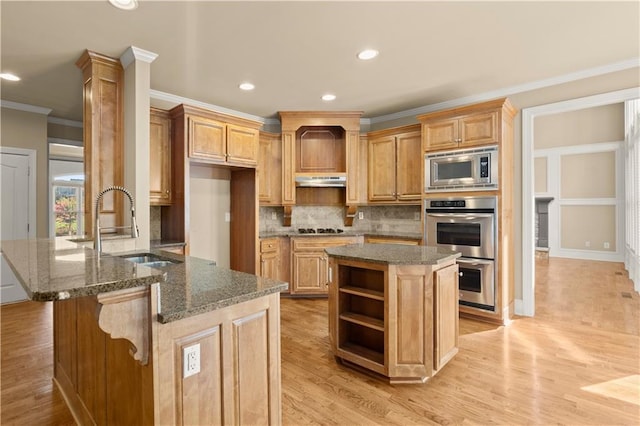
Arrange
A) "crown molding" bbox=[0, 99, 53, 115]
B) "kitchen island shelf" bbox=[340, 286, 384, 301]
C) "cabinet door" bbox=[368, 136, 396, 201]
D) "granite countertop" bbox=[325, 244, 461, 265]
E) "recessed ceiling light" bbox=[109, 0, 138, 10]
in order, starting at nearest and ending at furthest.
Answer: "recessed ceiling light" bbox=[109, 0, 138, 10] → "granite countertop" bbox=[325, 244, 461, 265] → "kitchen island shelf" bbox=[340, 286, 384, 301] → "crown molding" bbox=[0, 99, 53, 115] → "cabinet door" bbox=[368, 136, 396, 201]

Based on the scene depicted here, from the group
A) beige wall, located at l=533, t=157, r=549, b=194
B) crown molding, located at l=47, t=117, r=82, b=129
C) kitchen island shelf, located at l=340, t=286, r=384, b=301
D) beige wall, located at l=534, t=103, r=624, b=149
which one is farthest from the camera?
beige wall, located at l=533, t=157, r=549, b=194

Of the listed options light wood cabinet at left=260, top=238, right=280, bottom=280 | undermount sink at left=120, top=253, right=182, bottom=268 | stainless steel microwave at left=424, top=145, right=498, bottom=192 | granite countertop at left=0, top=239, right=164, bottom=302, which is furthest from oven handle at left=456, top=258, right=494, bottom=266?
granite countertop at left=0, top=239, right=164, bottom=302

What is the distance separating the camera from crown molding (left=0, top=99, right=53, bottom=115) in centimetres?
427

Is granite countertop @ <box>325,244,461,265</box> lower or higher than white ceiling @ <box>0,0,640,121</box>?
lower

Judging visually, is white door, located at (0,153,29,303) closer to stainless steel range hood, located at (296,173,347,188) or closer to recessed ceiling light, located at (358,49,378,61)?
stainless steel range hood, located at (296,173,347,188)

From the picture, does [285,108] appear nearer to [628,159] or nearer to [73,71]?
[73,71]

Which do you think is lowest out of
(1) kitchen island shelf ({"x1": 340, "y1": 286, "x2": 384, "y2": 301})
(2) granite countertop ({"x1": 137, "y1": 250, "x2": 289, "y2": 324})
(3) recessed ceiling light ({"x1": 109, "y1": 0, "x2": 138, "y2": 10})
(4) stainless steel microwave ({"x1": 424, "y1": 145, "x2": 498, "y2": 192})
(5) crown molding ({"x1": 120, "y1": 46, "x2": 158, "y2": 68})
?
(1) kitchen island shelf ({"x1": 340, "y1": 286, "x2": 384, "y2": 301})

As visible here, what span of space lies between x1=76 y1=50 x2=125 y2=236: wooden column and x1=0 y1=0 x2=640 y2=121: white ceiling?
0.19 m

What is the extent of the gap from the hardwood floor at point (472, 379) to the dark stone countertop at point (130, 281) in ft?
3.47

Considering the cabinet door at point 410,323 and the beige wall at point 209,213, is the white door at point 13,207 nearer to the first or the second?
the beige wall at point 209,213

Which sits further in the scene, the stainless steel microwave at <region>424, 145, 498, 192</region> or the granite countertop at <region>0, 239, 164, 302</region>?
the stainless steel microwave at <region>424, 145, 498, 192</region>

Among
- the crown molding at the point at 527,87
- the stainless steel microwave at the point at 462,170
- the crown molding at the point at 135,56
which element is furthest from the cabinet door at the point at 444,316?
the crown molding at the point at 135,56

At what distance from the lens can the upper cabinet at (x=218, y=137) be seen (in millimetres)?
3723

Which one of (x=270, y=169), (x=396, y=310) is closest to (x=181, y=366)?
(x=396, y=310)
